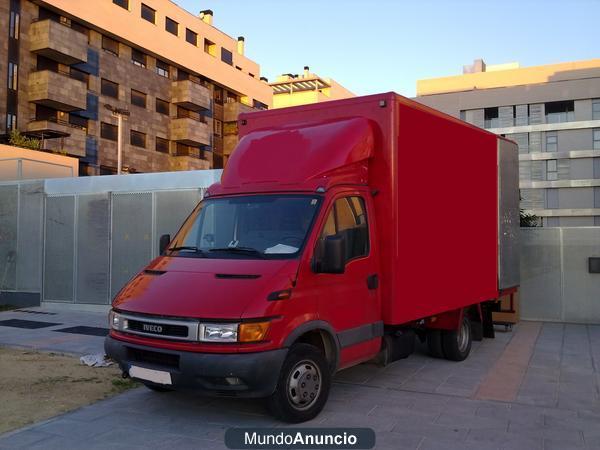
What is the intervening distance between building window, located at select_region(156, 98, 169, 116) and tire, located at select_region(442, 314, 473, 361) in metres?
40.2

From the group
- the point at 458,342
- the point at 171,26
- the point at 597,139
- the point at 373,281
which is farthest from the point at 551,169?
the point at 373,281

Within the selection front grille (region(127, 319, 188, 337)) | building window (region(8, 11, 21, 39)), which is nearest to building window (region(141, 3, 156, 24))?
building window (region(8, 11, 21, 39))

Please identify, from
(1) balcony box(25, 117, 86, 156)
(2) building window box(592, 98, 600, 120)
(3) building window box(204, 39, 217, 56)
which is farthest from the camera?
(2) building window box(592, 98, 600, 120)

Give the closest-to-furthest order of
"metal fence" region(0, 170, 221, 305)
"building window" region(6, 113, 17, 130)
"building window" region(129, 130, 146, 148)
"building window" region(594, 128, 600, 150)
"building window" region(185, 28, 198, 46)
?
"metal fence" region(0, 170, 221, 305), "building window" region(6, 113, 17, 130), "building window" region(129, 130, 146, 148), "building window" region(185, 28, 198, 46), "building window" region(594, 128, 600, 150)

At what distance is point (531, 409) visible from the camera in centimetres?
593

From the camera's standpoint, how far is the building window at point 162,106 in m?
44.9

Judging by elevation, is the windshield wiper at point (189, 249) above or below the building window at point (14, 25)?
below

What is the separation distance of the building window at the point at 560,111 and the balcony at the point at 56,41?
49.7m

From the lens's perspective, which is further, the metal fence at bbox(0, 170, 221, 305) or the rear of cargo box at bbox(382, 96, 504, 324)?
the metal fence at bbox(0, 170, 221, 305)

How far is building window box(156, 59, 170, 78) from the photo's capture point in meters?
45.2

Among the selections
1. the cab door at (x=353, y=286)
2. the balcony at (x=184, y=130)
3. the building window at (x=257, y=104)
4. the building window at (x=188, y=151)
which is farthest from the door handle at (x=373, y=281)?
the building window at (x=257, y=104)

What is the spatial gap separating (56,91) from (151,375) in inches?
1288

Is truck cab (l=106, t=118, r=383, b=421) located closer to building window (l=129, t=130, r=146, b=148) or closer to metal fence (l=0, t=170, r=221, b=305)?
metal fence (l=0, t=170, r=221, b=305)

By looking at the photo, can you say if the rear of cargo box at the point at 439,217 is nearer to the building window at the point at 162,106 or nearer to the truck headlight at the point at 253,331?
the truck headlight at the point at 253,331
